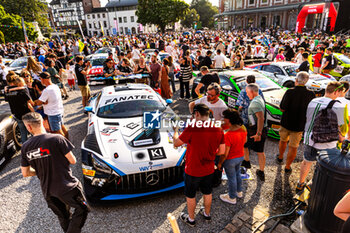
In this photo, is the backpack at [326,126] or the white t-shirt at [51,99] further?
the white t-shirt at [51,99]

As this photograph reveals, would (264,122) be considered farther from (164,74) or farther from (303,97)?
(164,74)

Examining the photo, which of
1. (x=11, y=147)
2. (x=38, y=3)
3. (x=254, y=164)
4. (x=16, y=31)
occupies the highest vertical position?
(x=38, y=3)

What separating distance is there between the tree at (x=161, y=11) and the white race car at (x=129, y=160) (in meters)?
47.8

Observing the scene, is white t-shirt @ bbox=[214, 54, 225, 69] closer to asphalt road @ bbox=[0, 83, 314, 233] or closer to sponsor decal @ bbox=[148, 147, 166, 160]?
asphalt road @ bbox=[0, 83, 314, 233]

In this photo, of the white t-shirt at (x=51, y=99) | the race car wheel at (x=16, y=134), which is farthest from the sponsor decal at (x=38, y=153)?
the race car wheel at (x=16, y=134)

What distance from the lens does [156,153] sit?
11.7 feet

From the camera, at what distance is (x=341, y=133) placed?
340cm

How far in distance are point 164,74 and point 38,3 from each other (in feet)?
168

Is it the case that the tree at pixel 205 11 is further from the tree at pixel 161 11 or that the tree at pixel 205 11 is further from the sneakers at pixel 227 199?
the sneakers at pixel 227 199

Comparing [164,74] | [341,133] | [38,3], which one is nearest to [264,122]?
[341,133]

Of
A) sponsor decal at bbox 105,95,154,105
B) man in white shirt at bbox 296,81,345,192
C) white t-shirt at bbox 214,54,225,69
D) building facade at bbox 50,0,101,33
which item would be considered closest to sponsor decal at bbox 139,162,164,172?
sponsor decal at bbox 105,95,154,105

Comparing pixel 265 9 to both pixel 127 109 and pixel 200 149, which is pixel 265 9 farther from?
pixel 200 149

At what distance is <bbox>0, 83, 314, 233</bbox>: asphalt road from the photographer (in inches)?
127

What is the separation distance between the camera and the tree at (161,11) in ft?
153
